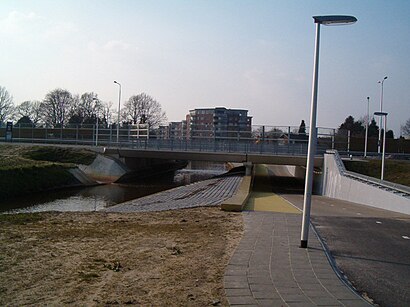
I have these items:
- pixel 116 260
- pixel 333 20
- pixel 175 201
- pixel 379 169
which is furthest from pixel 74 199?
pixel 379 169

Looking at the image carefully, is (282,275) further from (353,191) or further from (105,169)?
(105,169)

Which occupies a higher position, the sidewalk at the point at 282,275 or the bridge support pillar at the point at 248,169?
the sidewalk at the point at 282,275

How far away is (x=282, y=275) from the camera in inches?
247

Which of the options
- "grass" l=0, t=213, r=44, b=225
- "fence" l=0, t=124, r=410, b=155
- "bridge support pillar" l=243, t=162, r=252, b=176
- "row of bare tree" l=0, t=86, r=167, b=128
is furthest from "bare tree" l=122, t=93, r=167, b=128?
"grass" l=0, t=213, r=44, b=225

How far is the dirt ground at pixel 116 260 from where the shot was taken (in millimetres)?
5367

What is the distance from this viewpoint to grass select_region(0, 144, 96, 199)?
2719 cm

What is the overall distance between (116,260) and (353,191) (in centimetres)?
1846

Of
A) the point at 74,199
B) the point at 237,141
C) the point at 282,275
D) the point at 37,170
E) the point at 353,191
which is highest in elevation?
the point at 237,141

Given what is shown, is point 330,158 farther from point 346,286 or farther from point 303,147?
point 346,286

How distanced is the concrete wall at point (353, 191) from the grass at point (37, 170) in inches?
864

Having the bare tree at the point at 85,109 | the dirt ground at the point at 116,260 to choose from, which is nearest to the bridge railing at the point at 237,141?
the dirt ground at the point at 116,260

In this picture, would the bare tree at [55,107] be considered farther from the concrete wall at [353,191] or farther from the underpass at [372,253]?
the underpass at [372,253]

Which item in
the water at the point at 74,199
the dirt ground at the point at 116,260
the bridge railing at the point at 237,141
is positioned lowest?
the water at the point at 74,199

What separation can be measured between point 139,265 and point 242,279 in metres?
1.96
